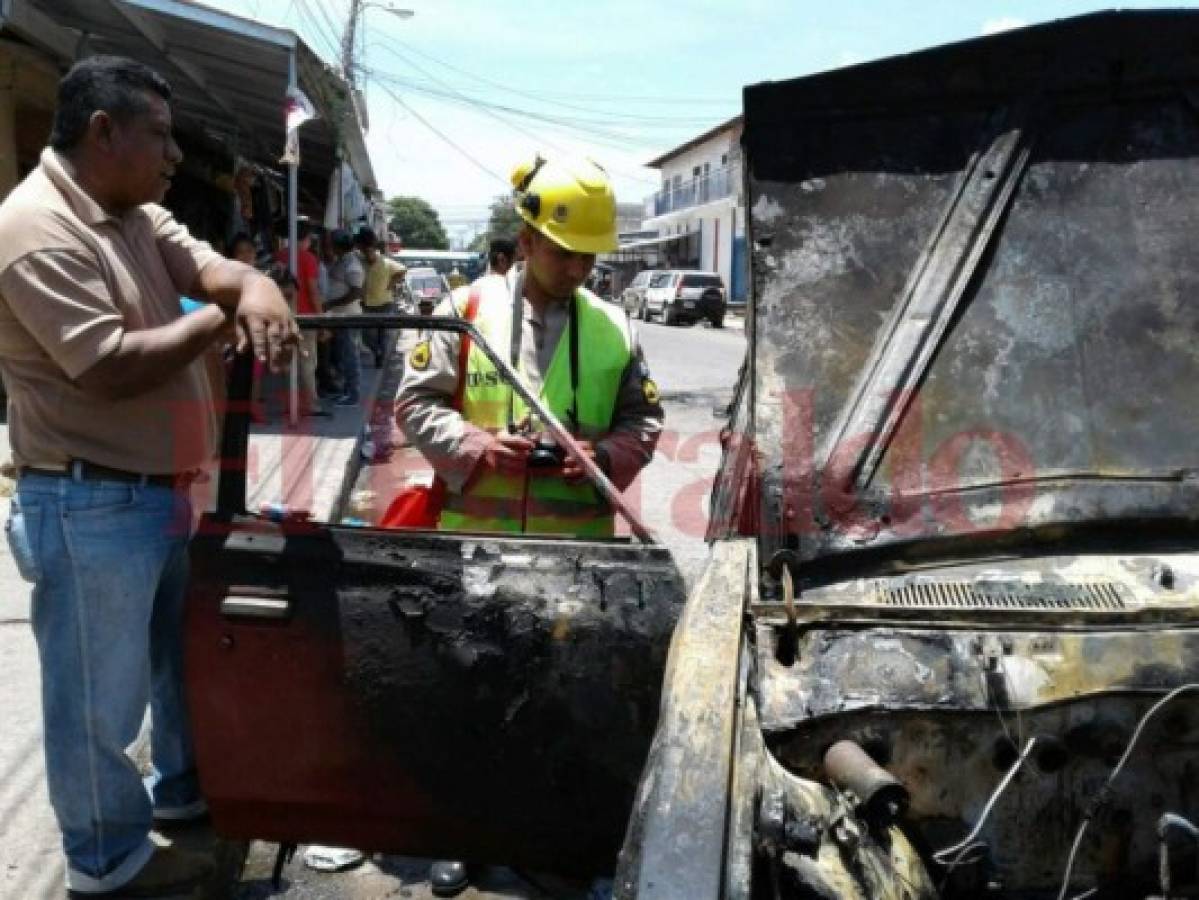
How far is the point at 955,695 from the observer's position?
199 cm

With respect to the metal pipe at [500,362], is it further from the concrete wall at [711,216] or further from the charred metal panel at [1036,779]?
the concrete wall at [711,216]

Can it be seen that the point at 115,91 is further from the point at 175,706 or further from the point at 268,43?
the point at 268,43

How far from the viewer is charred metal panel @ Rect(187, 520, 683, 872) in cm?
243

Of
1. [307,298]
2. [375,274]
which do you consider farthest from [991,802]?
[375,274]

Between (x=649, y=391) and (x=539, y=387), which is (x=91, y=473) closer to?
(x=539, y=387)

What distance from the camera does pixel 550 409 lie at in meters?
3.02

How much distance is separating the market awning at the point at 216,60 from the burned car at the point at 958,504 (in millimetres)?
7180

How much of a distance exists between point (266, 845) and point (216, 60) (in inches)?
352

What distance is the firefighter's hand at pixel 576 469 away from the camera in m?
2.77

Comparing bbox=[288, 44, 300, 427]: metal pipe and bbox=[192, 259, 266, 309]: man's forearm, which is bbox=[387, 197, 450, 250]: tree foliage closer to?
bbox=[288, 44, 300, 427]: metal pipe

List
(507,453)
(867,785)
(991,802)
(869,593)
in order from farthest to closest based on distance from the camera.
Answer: (507,453) → (869,593) → (991,802) → (867,785)

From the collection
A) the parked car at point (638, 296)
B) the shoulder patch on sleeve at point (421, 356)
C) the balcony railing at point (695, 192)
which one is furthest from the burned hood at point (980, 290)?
the balcony railing at point (695, 192)

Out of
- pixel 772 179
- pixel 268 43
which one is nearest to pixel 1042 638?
pixel 772 179

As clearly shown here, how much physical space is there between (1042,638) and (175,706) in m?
2.16
